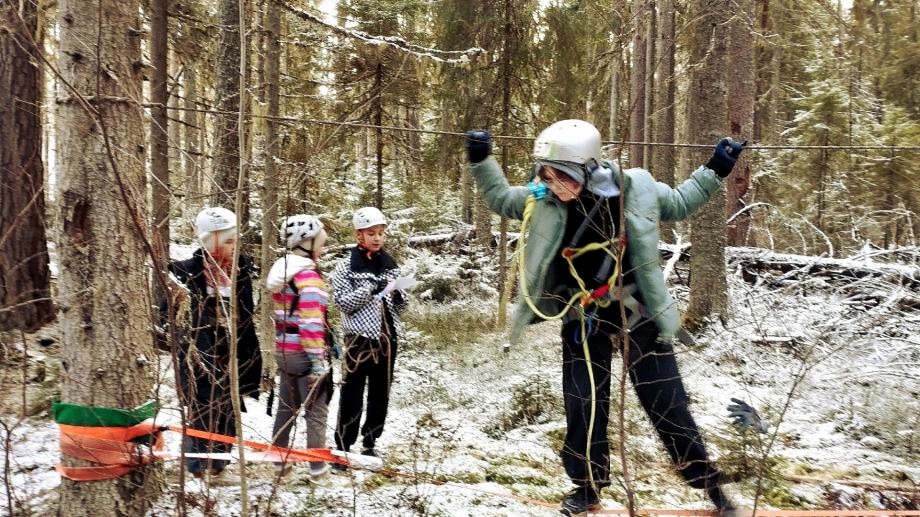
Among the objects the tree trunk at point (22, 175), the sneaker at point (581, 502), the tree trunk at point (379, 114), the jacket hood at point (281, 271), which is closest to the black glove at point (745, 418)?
the sneaker at point (581, 502)

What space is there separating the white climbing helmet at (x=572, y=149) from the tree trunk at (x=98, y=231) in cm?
205

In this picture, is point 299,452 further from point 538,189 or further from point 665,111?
point 665,111

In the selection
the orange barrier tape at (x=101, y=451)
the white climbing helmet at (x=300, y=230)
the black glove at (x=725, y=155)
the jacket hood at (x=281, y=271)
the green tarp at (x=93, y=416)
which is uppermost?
the black glove at (x=725, y=155)

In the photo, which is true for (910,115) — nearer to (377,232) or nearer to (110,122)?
(377,232)

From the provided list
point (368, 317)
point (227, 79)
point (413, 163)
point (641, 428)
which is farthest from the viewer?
point (413, 163)

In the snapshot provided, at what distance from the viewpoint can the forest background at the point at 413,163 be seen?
10.1 feet

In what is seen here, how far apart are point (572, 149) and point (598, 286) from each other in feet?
2.45

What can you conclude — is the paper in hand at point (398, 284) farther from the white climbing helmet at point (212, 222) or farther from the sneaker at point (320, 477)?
the sneaker at point (320, 477)

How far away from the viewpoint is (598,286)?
3391mm

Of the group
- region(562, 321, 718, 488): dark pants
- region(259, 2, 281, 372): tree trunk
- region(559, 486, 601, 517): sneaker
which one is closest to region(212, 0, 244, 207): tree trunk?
region(259, 2, 281, 372): tree trunk

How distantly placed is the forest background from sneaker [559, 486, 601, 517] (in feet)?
2.79

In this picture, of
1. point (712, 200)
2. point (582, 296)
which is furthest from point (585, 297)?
point (712, 200)

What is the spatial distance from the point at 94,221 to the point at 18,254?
13.2 feet

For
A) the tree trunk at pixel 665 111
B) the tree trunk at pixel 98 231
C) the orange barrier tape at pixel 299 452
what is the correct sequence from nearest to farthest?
the tree trunk at pixel 98 231 < the orange barrier tape at pixel 299 452 < the tree trunk at pixel 665 111
